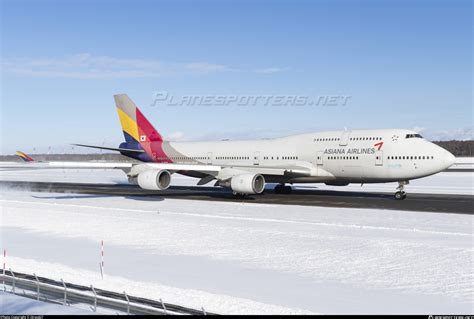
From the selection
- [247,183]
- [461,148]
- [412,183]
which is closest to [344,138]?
[247,183]

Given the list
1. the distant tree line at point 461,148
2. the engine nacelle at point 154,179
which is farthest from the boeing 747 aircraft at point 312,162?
the distant tree line at point 461,148

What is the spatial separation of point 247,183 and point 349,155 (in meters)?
6.87

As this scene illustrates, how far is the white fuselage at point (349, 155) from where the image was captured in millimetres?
29547

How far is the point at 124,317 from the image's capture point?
30.1 ft

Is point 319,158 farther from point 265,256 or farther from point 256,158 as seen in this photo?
point 265,256

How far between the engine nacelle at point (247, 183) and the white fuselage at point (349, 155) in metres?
2.60

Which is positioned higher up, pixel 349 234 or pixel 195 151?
pixel 195 151

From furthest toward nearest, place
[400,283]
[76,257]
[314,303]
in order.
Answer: [76,257] < [400,283] < [314,303]

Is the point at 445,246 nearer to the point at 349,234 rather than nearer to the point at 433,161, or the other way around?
the point at 349,234

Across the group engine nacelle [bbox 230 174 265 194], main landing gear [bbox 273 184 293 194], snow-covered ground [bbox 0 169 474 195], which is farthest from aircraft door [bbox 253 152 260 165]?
snow-covered ground [bbox 0 169 474 195]

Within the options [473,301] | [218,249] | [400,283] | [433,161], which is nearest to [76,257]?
[218,249]

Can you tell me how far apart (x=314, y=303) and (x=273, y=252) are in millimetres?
5373

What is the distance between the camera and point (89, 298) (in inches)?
413

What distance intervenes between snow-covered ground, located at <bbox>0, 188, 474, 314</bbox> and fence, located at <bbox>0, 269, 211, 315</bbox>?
1.61 ft
